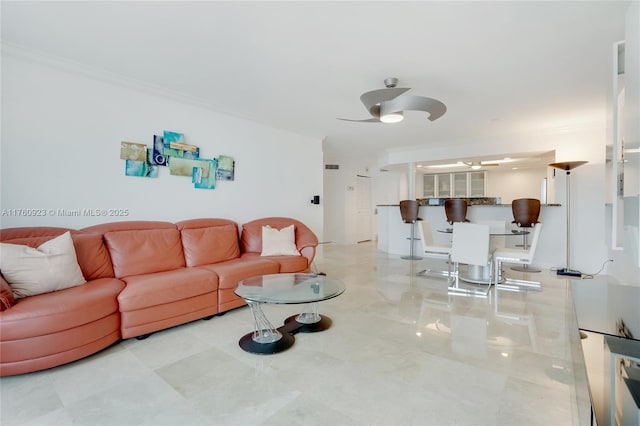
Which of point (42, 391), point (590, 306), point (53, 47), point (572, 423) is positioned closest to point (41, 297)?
point (42, 391)

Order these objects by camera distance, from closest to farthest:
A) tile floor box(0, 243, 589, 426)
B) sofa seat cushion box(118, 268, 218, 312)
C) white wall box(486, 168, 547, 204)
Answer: tile floor box(0, 243, 589, 426) < sofa seat cushion box(118, 268, 218, 312) < white wall box(486, 168, 547, 204)

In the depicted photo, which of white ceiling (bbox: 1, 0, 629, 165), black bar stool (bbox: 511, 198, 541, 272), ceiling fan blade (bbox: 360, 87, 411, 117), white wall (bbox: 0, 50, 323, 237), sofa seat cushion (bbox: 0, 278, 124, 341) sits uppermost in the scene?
Result: white ceiling (bbox: 1, 0, 629, 165)

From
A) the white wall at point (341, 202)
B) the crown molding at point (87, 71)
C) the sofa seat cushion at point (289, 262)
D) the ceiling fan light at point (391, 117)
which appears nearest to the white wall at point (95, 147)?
the crown molding at point (87, 71)

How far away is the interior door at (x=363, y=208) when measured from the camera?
29.5 feet

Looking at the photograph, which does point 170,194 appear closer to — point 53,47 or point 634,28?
point 53,47

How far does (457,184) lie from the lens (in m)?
9.00

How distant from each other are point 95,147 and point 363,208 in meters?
7.13

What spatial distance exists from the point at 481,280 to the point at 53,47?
538 cm

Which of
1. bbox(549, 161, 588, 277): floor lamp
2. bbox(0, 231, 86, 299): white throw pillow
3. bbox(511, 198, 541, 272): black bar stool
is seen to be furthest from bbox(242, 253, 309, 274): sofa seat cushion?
bbox(549, 161, 588, 277): floor lamp

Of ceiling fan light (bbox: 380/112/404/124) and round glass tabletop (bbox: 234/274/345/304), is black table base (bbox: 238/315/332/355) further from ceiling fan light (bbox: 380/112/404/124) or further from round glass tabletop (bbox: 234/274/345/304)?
ceiling fan light (bbox: 380/112/404/124)

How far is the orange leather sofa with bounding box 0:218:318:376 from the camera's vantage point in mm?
1938

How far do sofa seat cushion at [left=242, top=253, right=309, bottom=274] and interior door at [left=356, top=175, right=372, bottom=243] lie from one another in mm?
5259

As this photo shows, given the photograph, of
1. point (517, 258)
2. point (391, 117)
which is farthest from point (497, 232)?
point (391, 117)

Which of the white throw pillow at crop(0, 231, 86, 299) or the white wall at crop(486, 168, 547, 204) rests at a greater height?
the white wall at crop(486, 168, 547, 204)
